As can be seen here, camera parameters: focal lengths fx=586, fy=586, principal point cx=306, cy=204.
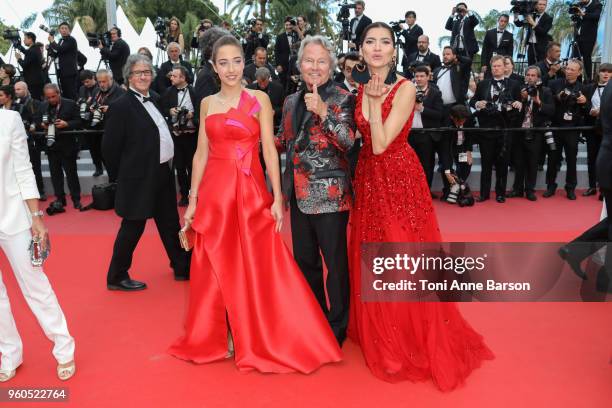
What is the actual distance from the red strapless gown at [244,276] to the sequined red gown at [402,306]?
10.5 inches

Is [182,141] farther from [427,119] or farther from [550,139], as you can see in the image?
[550,139]

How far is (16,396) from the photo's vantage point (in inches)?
114

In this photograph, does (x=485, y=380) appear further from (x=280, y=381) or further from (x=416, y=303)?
(x=280, y=381)

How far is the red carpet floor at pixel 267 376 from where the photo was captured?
279 cm

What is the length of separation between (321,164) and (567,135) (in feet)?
16.9

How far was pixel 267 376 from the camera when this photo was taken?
302cm

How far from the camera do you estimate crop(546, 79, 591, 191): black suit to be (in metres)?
7.12

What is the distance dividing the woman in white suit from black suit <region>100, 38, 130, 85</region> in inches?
285

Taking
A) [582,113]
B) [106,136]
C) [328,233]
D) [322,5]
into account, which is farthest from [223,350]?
[322,5]

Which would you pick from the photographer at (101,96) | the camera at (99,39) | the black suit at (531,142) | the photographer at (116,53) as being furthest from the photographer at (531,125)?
the camera at (99,39)

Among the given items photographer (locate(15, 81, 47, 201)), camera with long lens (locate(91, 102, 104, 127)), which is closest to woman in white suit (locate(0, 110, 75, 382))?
camera with long lens (locate(91, 102, 104, 127))

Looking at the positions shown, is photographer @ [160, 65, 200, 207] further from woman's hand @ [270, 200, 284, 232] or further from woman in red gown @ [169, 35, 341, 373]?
woman's hand @ [270, 200, 284, 232]

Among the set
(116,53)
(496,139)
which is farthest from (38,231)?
(116,53)

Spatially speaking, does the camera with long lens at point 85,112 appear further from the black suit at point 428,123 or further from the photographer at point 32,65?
the black suit at point 428,123
